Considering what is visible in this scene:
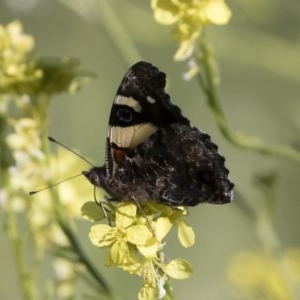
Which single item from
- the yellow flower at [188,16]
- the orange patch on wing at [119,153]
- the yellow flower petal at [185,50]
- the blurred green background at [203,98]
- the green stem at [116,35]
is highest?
the yellow flower at [188,16]

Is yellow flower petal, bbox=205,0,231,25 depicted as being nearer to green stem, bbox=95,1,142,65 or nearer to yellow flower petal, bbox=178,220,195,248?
green stem, bbox=95,1,142,65

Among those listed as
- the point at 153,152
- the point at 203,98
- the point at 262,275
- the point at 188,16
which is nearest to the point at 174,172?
the point at 153,152

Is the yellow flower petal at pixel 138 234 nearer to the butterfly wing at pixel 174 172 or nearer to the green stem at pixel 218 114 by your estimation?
the butterfly wing at pixel 174 172

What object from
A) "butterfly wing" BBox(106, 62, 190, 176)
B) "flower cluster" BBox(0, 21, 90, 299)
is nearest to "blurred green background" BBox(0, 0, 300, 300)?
"flower cluster" BBox(0, 21, 90, 299)

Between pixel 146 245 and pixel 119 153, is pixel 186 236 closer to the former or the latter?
pixel 146 245

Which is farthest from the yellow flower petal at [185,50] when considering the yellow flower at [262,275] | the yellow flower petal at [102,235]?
the yellow flower at [262,275]
